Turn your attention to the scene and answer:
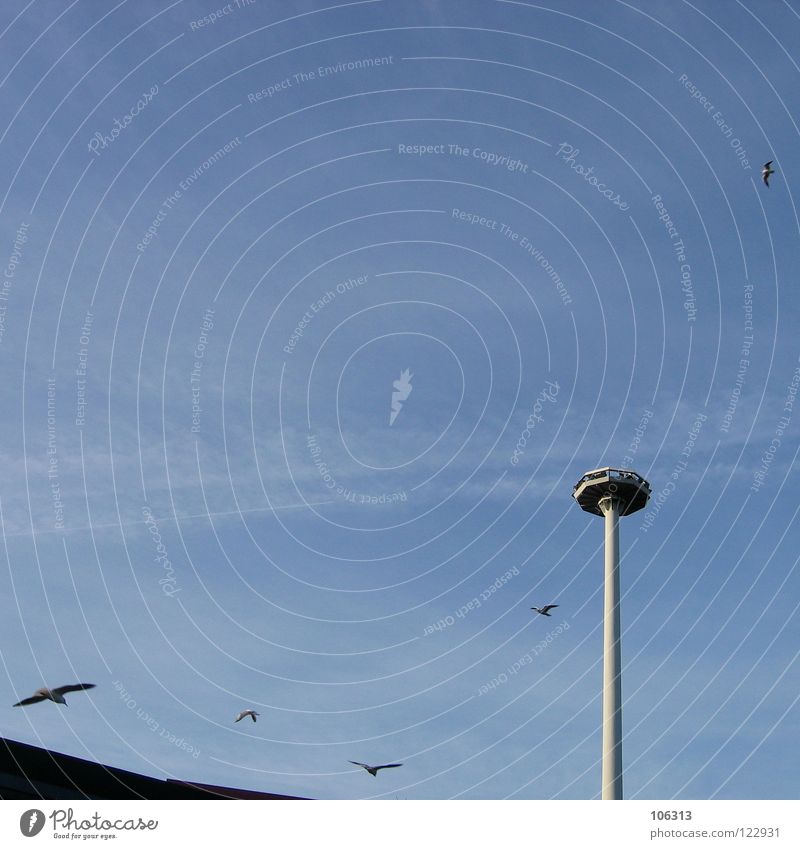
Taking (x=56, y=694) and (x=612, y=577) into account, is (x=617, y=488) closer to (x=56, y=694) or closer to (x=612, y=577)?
(x=612, y=577)

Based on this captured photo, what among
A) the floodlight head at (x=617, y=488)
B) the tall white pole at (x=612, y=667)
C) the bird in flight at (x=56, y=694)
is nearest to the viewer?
the bird in flight at (x=56, y=694)

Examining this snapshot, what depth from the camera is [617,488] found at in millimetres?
137125

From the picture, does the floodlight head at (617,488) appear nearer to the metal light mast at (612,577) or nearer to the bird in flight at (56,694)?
the metal light mast at (612,577)

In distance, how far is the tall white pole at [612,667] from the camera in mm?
108938

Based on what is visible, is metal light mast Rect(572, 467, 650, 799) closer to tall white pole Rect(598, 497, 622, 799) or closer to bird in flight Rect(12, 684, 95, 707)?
tall white pole Rect(598, 497, 622, 799)

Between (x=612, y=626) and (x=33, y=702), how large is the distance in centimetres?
8403

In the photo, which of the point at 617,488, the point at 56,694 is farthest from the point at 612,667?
the point at 56,694

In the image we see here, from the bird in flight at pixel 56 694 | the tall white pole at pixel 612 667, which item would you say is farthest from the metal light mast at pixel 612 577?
the bird in flight at pixel 56 694

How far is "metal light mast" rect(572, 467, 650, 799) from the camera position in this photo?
111 m

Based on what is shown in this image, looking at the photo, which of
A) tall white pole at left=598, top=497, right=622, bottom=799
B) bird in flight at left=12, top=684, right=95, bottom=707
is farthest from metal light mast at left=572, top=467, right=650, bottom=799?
bird in flight at left=12, top=684, right=95, bottom=707

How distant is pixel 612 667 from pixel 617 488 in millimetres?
25064
